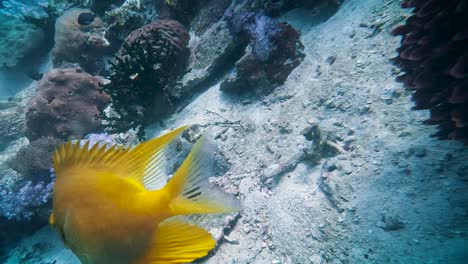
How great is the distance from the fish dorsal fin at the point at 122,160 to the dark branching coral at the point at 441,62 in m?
2.22

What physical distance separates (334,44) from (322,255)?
3.04 m

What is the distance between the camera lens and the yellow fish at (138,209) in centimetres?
114

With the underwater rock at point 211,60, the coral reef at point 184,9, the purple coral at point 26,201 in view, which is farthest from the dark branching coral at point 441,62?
the purple coral at point 26,201

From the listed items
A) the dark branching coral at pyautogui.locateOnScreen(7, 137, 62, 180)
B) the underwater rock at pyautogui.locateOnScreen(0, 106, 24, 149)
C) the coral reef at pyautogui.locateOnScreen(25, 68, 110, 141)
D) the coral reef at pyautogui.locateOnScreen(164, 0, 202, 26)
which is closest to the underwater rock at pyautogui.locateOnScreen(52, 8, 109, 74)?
the coral reef at pyautogui.locateOnScreen(25, 68, 110, 141)

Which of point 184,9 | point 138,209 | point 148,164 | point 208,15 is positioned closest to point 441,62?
point 148,164

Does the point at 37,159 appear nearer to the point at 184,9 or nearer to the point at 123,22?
the point at 123,22

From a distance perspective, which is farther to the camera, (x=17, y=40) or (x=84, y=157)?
(x=17, y=40)

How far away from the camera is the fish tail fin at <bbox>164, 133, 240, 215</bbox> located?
1133 millimetres

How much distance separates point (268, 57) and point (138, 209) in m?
3.36

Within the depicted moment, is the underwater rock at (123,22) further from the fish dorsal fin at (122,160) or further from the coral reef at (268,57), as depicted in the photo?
the fish dorsal fin at (122,160)

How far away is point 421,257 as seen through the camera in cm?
183

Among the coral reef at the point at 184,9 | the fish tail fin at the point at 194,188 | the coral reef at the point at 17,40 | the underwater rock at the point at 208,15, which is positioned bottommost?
the fish tail fin at the point at 194,188

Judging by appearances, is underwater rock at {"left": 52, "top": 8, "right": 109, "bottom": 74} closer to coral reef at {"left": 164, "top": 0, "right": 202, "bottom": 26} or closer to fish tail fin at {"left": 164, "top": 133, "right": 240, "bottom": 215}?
coral reef at {"left": 164, "top": 0, "right": 202, "bottom": 26}

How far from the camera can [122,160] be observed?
1385 mm
